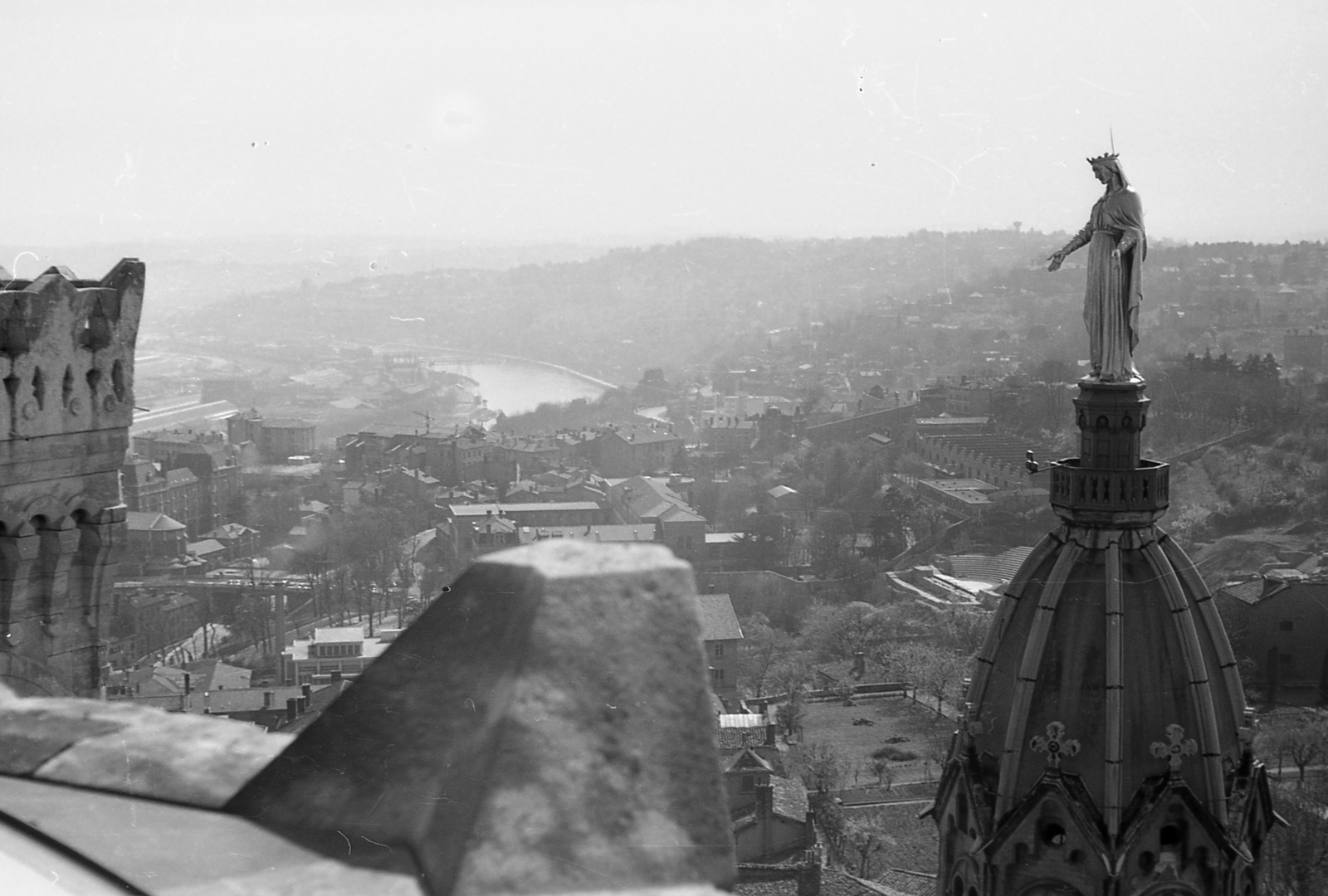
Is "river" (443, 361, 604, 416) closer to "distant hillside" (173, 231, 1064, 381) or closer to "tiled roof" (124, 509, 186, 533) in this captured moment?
"distant hillside" (173, 231, 1064, 381)

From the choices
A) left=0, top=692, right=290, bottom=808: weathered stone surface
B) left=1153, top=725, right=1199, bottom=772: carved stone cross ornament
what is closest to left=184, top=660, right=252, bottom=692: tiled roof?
left=1153, top=725, right=1199, bottom=772: carved stone cross ornament

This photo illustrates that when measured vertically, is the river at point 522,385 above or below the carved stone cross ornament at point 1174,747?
below

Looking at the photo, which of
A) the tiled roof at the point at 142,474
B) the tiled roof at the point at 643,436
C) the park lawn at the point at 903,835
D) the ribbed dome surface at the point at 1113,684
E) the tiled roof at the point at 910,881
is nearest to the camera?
the ribbed dome surface at the point at 1113,684

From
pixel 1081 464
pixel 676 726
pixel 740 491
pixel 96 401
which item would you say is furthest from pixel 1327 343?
pixel 676 726

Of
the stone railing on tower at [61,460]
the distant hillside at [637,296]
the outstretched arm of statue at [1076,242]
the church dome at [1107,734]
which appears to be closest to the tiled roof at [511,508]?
the outstretched arm of statue at [1076,242]

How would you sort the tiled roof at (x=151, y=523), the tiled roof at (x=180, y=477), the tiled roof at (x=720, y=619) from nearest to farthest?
the tiled roof at (x=720, y=619) → the tiled roof at (x=151, y=523) → the tiled roof at (x=180, y=477)

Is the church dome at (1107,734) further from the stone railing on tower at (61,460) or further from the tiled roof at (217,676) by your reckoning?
the tiled roof at (217,676)
